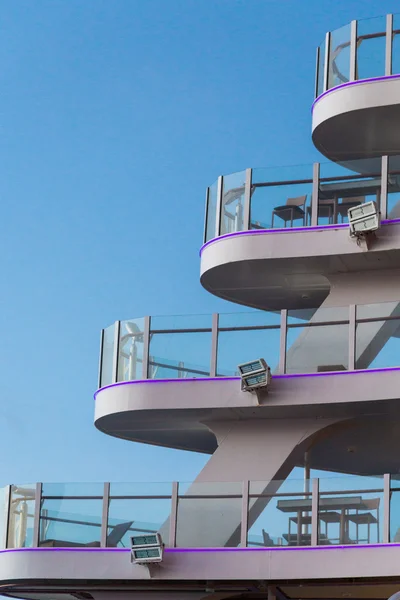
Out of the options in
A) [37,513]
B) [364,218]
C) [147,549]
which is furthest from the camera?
[364,218]

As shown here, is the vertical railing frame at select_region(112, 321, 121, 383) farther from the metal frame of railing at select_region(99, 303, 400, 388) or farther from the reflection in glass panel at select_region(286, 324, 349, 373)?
the reflection in glass panel at select_region(286, 324, 349, 373)

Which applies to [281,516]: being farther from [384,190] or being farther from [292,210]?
[384,190]

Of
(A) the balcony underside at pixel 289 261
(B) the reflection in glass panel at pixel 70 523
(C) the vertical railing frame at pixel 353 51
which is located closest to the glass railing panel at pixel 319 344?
(A) the balcony underside at pixel 289 261

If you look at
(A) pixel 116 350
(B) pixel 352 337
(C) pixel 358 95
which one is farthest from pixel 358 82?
(A) pixel 116 350

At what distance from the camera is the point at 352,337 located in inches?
985

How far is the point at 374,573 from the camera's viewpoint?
74.7 feet

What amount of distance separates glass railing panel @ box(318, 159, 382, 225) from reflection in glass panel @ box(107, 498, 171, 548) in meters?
5.84

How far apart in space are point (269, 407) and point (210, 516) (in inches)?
85.7

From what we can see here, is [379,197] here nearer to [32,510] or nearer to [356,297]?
[356,297]

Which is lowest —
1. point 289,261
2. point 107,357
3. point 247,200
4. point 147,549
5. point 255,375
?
point 147,549

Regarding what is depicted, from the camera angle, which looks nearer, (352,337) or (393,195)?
(352,337)

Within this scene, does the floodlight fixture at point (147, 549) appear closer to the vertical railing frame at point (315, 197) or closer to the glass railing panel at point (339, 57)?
the vertical railing frame at point (315, 197)

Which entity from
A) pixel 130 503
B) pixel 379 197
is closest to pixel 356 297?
pixel 379 197

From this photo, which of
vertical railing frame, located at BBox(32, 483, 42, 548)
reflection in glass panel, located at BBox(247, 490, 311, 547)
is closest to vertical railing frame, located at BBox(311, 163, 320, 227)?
reflection in glass panel, located at BBox(247, 490, 311, 547)
